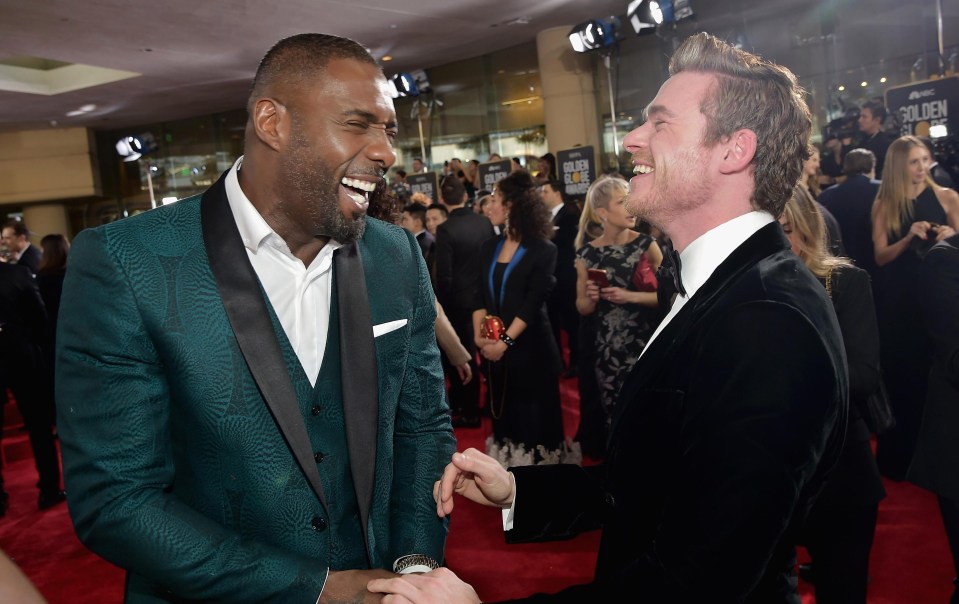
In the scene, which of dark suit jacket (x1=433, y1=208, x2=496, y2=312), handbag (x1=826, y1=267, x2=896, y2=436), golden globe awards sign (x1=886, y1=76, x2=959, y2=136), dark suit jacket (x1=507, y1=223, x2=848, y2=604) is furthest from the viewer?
dark suit jacket (x1=433, y1=208, x2=496, y2=312)

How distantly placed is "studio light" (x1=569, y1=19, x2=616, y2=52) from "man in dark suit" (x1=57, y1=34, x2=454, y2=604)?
979 centimetres

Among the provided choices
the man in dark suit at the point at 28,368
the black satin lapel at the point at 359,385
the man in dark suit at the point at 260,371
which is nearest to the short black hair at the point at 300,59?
the man in dark suit at the point at 260,371

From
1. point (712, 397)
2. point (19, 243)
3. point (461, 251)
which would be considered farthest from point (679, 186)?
point (19, 243)

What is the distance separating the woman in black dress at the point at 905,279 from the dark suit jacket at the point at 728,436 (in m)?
3.35

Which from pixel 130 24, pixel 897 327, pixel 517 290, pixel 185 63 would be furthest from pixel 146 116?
pixel 897 327

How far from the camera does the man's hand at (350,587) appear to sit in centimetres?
128

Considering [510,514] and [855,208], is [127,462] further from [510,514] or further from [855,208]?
[855,208]

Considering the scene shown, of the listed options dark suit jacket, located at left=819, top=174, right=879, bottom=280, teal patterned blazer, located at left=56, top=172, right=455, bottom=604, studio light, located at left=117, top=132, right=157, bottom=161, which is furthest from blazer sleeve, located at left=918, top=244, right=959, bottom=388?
studio light, located at left=117, top=132, right=157, bottom=161

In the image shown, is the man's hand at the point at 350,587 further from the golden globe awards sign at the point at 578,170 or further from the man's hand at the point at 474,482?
the golden globe awards sign at the point at 578,170

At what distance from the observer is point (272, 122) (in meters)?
1.43

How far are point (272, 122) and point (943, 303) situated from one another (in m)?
2.05

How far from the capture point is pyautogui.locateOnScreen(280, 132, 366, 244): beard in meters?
1.42

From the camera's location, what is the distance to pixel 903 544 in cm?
351

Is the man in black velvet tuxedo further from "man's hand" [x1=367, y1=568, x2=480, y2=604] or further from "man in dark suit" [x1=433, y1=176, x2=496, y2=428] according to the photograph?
"man in dark suit" [x1=433, y1=176, x2=496, y2=428]
